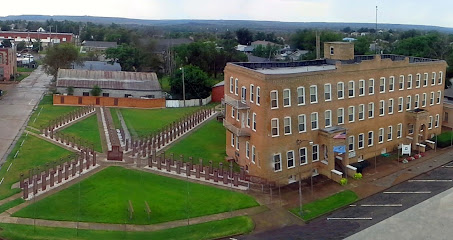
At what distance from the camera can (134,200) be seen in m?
35.9

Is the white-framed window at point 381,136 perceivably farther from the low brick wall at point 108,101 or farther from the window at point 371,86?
the low brick wall at point 108,101

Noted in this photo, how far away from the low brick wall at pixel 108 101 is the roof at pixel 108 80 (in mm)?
3869

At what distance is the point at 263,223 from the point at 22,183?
18927mm

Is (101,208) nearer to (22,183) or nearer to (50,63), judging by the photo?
(22,183)

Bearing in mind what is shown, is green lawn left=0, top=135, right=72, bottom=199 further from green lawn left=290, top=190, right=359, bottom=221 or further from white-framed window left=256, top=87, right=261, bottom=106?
green lawn left=290, top=190, right=359, bottom=221

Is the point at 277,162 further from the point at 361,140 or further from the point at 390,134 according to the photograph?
the point at 390,134

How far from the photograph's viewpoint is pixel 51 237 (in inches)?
1179

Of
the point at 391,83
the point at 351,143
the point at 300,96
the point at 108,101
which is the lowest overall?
the point at 351,143

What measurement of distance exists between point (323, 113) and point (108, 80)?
166 feet

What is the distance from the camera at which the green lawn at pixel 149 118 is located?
61.4 m

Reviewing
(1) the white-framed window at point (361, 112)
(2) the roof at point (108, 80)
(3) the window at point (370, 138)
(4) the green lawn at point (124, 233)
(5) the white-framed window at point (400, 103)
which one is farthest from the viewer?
(2) the roof at point (108, 80)

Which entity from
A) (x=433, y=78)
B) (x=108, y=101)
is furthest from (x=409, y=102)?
(x=108, y=101)

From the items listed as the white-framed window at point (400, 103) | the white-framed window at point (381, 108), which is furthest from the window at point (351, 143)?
the white-framed window at point (400, 103)

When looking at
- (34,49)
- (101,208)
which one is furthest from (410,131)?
(34,49)
